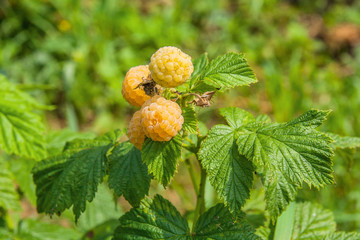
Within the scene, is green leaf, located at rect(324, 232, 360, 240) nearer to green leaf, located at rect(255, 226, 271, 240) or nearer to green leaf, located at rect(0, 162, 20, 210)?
green leaf, located at rect(255, 226, 271, 240)

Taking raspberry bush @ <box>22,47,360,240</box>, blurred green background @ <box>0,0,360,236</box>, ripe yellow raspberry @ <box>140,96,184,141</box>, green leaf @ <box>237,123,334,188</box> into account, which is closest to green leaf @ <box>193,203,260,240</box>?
raspberry bush @ <box>22,47,360,240</box>

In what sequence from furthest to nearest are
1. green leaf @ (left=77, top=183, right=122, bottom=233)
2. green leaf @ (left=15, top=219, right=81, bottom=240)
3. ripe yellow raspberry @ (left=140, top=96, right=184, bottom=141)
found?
green leaf @ (left=77, top=183, right=122, bottom=233)
green leaf @ (left=15, top=219, right=81, bottom=240)
ripe yellow raspberry @ (left=140, top=96, right=184, bottom=141)

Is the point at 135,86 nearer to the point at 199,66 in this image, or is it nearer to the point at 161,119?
the point at 161,119

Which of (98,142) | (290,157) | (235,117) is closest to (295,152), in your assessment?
(290,157)

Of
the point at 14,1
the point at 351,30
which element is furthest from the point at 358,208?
the point at 14,1

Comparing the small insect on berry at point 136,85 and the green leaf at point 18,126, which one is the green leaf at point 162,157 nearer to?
the small insect on berry at point 136,85

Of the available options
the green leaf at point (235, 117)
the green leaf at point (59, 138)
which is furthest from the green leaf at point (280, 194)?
the green leaf at point (59, 138)

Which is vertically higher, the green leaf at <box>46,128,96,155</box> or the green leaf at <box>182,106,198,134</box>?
the green leaf at <box>46,128,96,155</box>

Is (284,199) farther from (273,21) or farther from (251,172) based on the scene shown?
(273,21)
